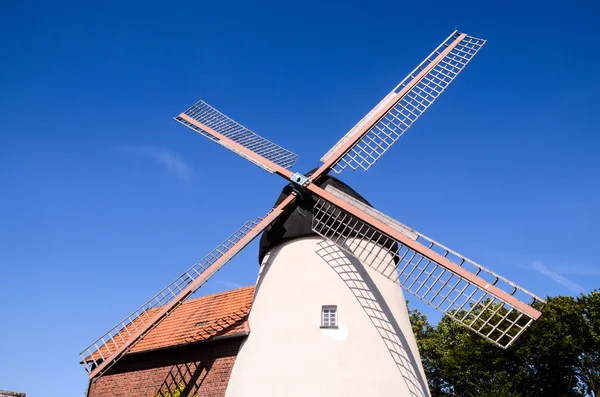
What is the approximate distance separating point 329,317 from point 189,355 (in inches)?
177

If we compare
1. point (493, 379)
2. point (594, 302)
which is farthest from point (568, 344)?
point (493, 379)

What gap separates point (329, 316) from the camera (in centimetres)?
986

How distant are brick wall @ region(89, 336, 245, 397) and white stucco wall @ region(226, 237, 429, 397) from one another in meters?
0.57

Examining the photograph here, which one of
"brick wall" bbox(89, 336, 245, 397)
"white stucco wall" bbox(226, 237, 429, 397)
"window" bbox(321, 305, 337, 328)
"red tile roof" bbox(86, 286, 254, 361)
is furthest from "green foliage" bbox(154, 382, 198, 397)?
"window" bbox(321, 305, 337, 328)

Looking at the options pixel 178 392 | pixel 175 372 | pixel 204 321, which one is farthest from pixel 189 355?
pixel 204 321

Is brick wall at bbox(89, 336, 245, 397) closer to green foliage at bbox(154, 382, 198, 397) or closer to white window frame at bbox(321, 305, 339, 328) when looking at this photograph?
green foliage at bbox(154, 382, 198, 397)

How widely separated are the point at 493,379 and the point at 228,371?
598 inches

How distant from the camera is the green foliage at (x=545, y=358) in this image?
62.0 feet

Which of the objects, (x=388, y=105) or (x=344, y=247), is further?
(x=388, y=105)

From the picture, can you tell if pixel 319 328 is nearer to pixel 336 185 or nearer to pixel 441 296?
pixel 441 296

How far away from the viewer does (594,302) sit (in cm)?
1903

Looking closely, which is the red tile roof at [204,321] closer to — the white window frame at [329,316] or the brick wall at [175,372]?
the brick wall at [175,372]

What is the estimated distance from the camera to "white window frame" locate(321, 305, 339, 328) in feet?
31.9

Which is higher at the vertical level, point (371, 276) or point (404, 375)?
point (371, 276)
